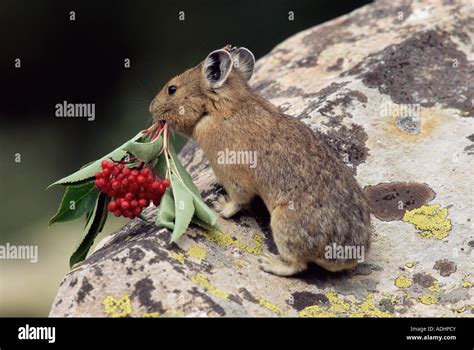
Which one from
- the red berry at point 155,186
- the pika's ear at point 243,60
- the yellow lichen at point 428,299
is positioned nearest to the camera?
the yellow lichen at point 428,299

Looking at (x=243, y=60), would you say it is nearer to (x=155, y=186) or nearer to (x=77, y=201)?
(x=155, y=186)

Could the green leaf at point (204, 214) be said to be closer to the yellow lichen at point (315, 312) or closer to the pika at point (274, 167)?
the pika at point (274, 167)

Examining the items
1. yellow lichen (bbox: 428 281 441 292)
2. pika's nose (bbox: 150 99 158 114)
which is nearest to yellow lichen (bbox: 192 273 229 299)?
yellow lichen (bbox: 428 281 441 292)

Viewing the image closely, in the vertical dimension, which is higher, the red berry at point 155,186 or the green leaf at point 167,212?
the red berry at point 155,186

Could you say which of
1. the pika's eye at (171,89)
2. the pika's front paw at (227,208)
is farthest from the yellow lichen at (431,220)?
the pika's eye at (171,89)

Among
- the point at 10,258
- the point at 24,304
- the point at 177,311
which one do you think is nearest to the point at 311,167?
the point at 177,311

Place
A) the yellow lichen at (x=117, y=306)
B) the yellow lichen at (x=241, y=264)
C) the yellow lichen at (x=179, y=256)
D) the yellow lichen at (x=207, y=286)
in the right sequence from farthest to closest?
the yellow lichen at (x=241, y=264) → the yellow lichen at (x=179, y=256) → the yellow lichen at (x=207, y=286) → the yellow lichen at (x=117, y=306)

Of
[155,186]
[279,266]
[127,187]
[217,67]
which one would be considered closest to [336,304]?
[279,266]
